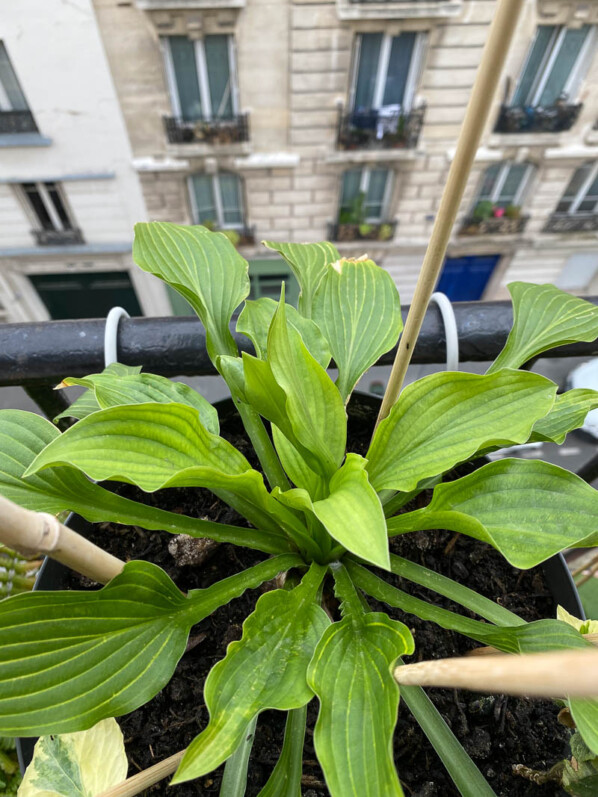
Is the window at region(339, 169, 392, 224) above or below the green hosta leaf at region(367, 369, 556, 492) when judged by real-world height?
below

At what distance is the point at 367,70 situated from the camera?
2730mm

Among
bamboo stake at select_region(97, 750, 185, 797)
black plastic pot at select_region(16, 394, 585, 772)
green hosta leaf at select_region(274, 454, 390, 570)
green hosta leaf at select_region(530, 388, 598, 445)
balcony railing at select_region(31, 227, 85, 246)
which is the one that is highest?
green hosta leaf at select_region(274, 454, 390, 570)

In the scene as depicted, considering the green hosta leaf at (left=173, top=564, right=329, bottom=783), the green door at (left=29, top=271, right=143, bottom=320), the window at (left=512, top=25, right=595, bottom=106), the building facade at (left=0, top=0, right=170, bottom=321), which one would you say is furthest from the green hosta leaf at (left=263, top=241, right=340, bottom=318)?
the green door at (left=29, top=271, right=143, bottom=320)

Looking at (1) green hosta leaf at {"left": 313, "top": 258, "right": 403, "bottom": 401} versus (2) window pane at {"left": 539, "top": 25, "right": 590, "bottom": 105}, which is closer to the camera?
(1) green hosta leaf at {"left": 313, "top": 258, "right": 403, "bottom": 401}

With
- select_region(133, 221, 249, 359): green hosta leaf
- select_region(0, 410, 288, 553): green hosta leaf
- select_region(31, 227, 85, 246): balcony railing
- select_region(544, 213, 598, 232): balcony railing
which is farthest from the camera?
select_region(544, 213, 598, 232): balcony railing

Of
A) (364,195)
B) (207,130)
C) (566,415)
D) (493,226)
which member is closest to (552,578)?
(566,415)

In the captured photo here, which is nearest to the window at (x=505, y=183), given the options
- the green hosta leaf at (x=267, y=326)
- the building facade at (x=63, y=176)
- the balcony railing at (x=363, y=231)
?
the balcony railing at (x=363, y=231)

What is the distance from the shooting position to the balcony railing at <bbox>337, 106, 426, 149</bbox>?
→ 9.23ft

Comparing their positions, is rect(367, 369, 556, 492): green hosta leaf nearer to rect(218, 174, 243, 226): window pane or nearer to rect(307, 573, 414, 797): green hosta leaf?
rect(307, 573, 414, 797): green hosta leaf

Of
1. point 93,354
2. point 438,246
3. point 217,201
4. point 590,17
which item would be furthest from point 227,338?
point 590,17

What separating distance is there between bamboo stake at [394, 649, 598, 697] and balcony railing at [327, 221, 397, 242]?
337 cm

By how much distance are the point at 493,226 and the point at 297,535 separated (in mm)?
3604

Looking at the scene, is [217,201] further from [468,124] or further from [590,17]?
[468,124]

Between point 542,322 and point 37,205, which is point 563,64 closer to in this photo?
point 542,322
